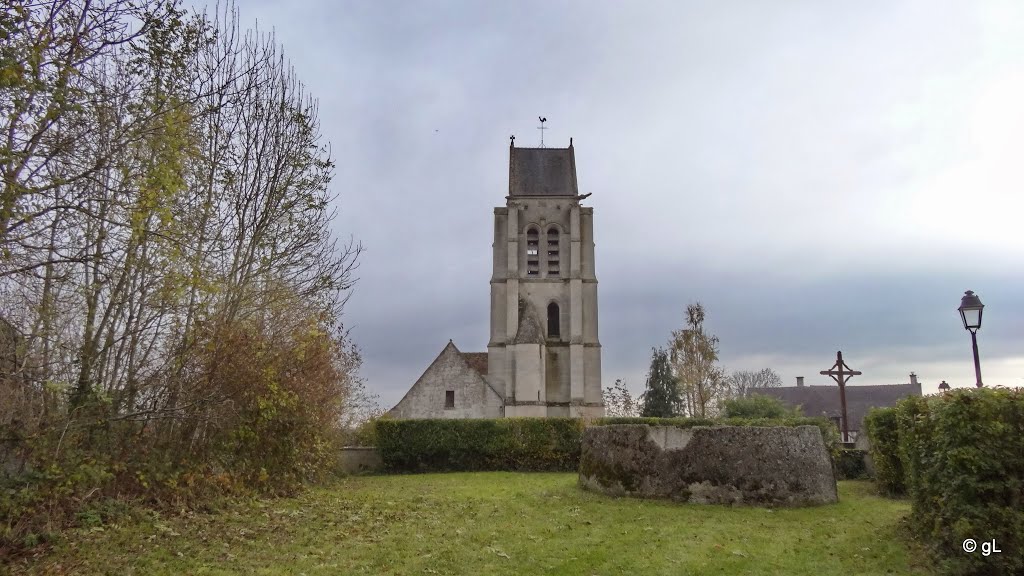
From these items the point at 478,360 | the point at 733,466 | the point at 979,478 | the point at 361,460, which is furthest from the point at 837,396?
the point at 979,478

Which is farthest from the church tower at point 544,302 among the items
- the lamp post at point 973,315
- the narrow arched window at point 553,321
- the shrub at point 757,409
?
the lamp post at point 973,315

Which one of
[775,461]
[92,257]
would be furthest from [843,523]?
[92,257]

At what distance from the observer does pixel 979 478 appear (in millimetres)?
6566

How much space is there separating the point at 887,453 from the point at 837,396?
44295 mm

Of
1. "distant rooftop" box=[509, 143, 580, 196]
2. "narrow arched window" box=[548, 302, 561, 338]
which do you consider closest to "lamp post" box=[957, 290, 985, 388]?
"narrow arched window" box=[548, 302, 561, 338]

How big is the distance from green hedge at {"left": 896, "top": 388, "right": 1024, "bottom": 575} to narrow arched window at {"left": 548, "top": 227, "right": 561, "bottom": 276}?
3040 centimetres

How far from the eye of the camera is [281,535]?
28.9 feet

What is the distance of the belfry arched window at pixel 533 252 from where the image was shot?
3759 cm

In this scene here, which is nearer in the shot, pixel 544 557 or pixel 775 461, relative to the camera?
pixel 544 557

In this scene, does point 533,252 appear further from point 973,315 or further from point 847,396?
point 847,396

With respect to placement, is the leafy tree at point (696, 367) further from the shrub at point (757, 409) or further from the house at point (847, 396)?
the house at point (847, 396)

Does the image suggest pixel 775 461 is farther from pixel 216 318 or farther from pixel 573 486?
pixel 216 318

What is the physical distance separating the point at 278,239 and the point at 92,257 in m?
6.90

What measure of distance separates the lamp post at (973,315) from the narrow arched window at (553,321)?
25.9m
